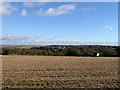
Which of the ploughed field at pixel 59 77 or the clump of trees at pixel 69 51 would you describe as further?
the clump of trees at pixel 69 51

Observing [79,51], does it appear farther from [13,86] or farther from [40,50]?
[13,86]

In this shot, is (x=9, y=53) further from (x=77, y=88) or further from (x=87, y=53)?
(x=77, y=88)

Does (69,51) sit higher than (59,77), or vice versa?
(59,77)

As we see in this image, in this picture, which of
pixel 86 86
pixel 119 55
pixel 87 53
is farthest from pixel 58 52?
pixel 86 86

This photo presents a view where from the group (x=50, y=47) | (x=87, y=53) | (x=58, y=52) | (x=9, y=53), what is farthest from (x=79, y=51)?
(x=9, y=53)

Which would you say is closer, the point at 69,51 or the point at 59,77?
the point at 59,77

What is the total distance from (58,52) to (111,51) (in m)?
24.3

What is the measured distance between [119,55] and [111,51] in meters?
4.67

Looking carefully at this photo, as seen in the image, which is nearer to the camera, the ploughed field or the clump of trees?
the ploughed field

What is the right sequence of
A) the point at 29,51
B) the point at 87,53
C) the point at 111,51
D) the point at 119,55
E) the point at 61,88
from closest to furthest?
1. the point at 61,88
2. the point at 119,55
3. the point at 111,51
4. the point at 87,53
5. the point at 29,51

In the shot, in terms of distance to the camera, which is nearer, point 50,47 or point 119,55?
point 119,55

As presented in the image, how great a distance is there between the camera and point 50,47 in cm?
7156

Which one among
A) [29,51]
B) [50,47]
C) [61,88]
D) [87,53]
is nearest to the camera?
[61,88]

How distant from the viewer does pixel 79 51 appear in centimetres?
6272
